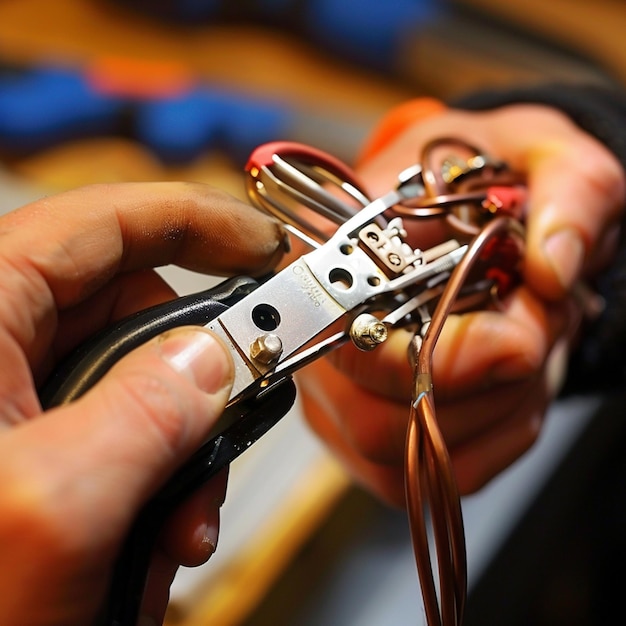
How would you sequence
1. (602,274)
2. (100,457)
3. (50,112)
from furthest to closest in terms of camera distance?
(50,112) < (602,274) < (100,457)

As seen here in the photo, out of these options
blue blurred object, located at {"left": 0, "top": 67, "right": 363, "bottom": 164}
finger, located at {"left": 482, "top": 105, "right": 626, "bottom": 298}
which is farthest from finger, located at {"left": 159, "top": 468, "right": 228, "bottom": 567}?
blue blurred object, located at {"left": 0, "top": 67, "right": 363, "bottom": 164}

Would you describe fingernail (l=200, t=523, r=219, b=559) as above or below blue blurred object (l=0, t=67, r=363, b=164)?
below

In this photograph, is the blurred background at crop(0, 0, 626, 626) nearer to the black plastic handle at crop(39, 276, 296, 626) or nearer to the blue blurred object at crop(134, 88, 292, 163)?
the blue blurred object at crop(134, 88, 292, 163)

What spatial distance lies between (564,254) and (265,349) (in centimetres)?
24

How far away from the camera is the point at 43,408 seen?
0.88ft

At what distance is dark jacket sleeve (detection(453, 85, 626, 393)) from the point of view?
21.2 inches

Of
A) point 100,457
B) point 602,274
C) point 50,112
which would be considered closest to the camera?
point 100,457

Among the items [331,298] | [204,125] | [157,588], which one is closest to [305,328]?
[331,298]

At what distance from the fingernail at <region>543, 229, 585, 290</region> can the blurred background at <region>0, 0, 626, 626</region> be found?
0.59ft

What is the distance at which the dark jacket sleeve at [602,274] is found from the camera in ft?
1.76

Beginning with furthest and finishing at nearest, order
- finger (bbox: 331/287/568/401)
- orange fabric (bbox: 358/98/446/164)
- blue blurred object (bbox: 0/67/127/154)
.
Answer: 1. blue blurred object (bbox: 0/67/127/154)
2. orange fabric (bbox: 358/98/446/164)
3. finger (bbox: 331/287/568/401)

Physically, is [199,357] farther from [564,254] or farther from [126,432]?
[564,254]

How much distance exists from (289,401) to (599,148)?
0.36 metres

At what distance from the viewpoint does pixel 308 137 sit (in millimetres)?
786
